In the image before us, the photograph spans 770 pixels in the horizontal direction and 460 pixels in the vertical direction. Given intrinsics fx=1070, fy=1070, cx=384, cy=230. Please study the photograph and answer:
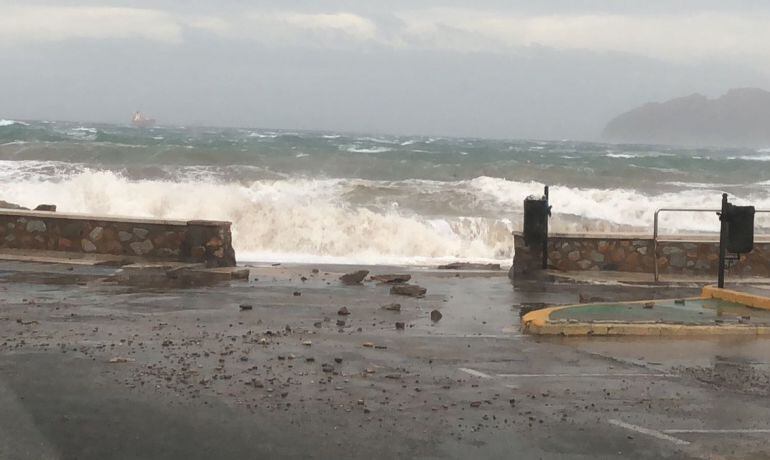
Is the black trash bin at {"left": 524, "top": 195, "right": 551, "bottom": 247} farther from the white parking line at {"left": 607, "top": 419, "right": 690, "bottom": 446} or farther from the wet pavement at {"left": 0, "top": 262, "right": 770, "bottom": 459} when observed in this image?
the white parking line at {"left": 607, "top": 419, "right": 690, "bottom": 446}

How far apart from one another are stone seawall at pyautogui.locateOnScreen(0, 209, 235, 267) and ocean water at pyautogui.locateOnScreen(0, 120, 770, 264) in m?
5.06

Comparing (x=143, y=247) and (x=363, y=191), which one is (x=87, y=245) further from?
(x=363, y=191)

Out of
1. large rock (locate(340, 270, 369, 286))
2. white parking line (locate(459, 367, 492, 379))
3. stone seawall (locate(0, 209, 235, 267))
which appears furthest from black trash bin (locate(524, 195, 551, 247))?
white parking line (locate(459, 367, 492, 379))

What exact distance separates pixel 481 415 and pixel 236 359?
267 centimetres

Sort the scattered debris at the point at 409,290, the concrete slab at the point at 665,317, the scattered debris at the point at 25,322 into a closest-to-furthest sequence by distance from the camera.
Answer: the scattered debris at the point at 25,322 < the concrete slab at the point at 665,317 < the scattered debris at the point at 409,290

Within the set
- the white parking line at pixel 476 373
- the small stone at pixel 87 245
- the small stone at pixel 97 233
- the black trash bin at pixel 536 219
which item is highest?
the black trash bin at pixel 536 219

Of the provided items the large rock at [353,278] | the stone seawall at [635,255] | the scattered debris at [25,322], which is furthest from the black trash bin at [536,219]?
the scattered debris at [25,322]

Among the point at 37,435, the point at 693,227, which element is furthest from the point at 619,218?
the point at 37,435

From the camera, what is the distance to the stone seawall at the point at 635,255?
16906mm

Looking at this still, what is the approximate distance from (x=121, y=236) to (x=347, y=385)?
32.3 feet

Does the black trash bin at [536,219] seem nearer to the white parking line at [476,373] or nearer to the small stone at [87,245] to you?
the small stone at [87,245]

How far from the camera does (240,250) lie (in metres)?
23.9

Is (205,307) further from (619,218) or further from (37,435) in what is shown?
(619,218)

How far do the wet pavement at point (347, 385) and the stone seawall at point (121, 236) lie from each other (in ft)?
11.6
